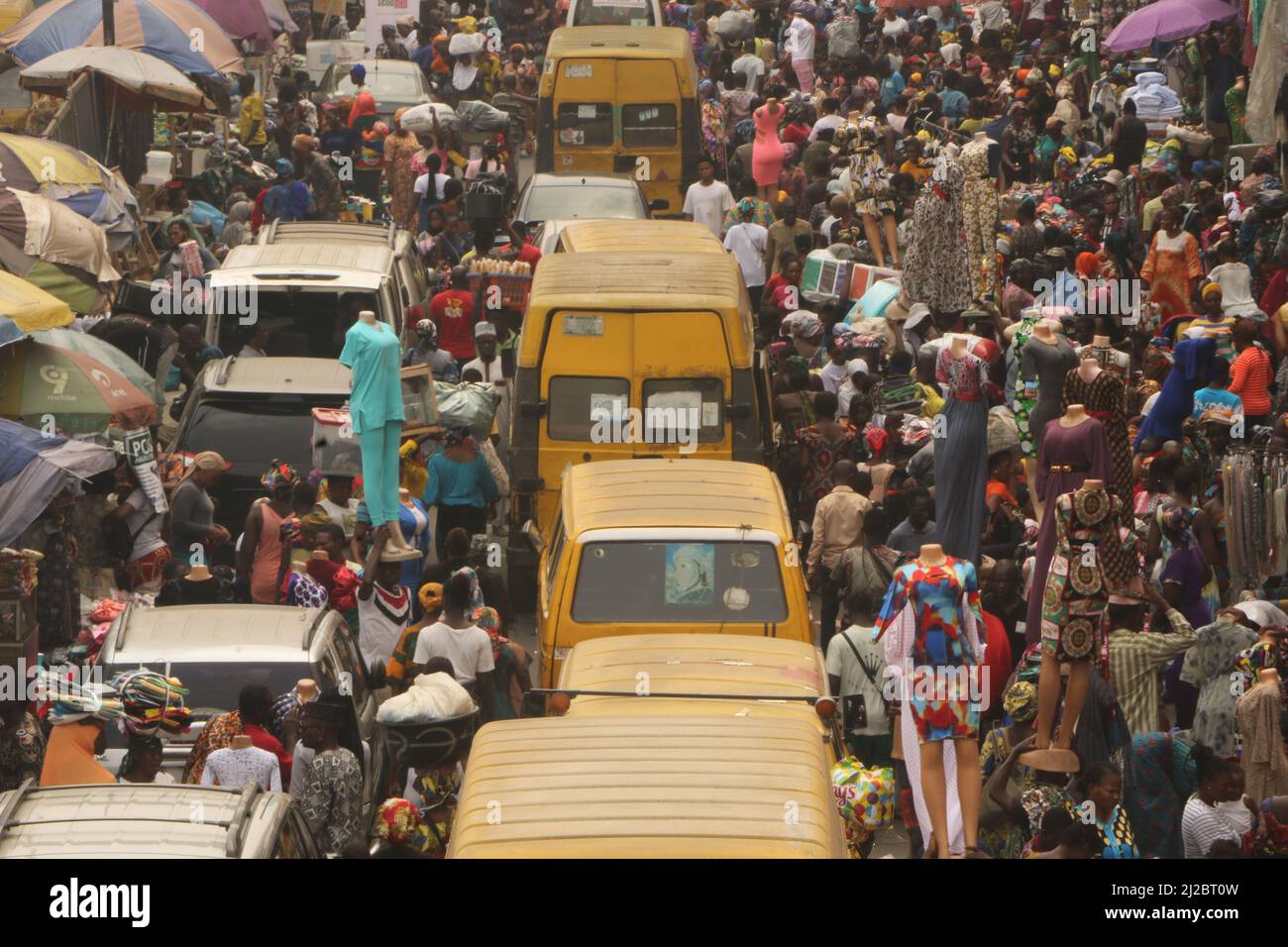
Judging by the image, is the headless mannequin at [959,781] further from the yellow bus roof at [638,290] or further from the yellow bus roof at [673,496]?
the yellow bus roof at [638,290]

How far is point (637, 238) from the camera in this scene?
61.2 feet

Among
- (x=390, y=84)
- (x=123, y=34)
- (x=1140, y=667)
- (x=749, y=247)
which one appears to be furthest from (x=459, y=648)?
(x=390, y=84)

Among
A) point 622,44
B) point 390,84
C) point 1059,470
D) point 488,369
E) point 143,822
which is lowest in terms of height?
point 488,369

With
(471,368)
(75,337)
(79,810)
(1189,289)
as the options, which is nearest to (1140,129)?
(1189,289)

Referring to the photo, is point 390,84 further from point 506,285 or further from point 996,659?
point 996,659

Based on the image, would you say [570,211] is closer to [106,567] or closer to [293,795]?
[106,567]

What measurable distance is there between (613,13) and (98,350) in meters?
18.0

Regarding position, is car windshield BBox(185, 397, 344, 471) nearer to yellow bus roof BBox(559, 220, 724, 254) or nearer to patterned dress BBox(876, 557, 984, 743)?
yellow bus roof BBox(559, 220, 724, 254)

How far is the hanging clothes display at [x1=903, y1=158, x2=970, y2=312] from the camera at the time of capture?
18.9m

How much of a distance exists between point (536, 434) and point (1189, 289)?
6.06m

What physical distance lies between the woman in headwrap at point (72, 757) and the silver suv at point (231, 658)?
73 centimetres

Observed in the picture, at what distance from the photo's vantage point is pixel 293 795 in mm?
9766

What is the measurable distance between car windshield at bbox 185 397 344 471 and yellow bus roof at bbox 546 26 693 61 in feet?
39.0
